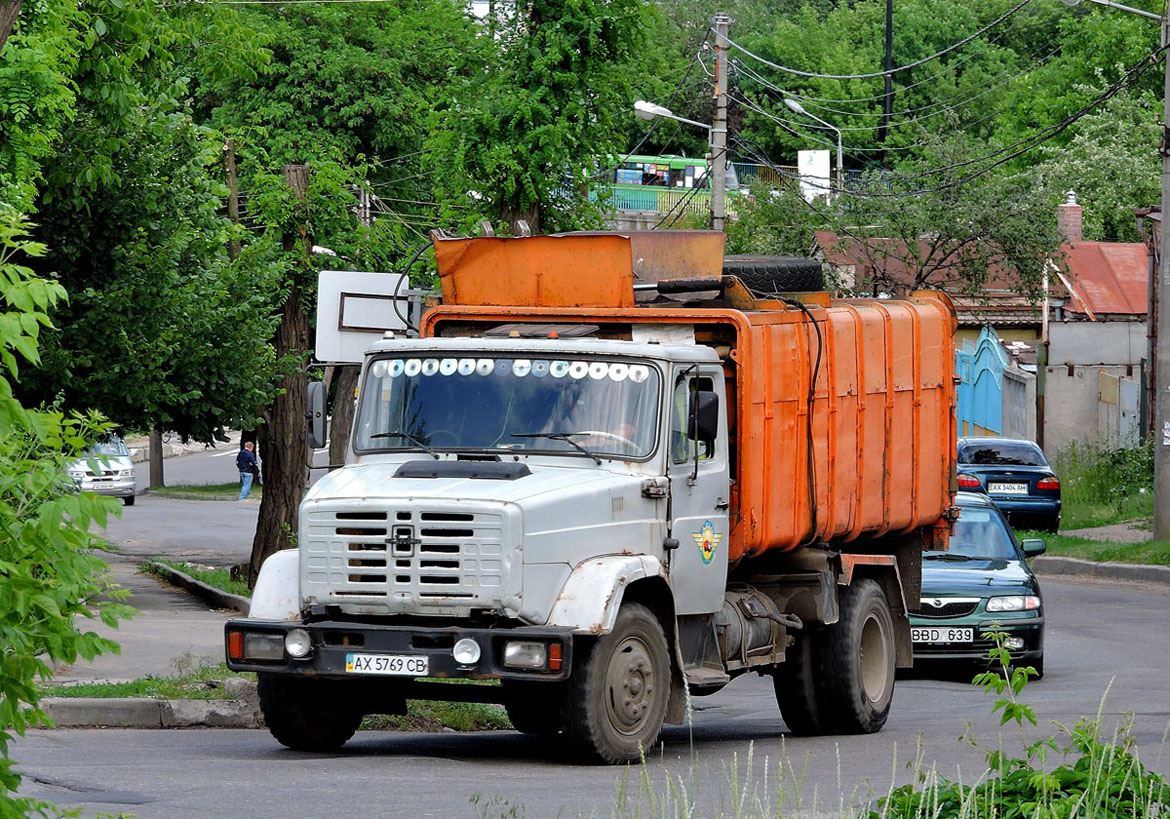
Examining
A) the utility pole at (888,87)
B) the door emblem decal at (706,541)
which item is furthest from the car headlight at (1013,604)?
the utility pole at (888,87)

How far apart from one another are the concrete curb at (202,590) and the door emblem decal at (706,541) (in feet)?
27.3

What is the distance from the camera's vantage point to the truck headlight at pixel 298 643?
9.19m

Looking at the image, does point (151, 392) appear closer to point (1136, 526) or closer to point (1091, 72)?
point (1136, 526)

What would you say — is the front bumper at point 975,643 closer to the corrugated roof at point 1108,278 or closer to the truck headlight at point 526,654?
the truck headlight at point 526,654

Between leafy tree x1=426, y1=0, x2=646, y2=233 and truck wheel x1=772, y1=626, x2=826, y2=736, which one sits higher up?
leafy tree x1=426, y1=0, x2=646, y2=233

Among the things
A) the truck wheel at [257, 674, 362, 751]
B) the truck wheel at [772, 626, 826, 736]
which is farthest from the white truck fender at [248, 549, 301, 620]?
the truck wheel at [772, 626, 826, 736]

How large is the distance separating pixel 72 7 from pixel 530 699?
324 inches

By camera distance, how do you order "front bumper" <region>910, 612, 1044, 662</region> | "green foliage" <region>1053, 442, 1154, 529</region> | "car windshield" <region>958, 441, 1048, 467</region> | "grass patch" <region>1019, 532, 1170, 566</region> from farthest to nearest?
"green foliage" <region>1053, 442, 1154, 529</region>, "car windshield" <region>958, 441, 1048, 467</region>, "grass patch" <region>1019, 532, 1170, 566</region>, "front bumper" <region>910, 612, 1044, 662</region>

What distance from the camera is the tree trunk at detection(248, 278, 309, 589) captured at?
20516 millimetres

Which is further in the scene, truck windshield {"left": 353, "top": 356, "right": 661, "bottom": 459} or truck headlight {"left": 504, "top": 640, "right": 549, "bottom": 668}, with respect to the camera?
truck windshield {"left": 353, "top": 356, "right": 661, "bottom": 459}

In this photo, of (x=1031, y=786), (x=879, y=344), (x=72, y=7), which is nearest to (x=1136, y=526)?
(x=879, y=344)

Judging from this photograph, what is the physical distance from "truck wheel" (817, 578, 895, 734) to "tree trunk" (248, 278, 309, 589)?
952 centimetres

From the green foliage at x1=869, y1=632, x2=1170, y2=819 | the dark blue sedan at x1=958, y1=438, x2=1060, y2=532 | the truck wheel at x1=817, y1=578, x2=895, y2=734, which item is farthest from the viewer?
the dark blue sedan at x1=958, y1=438, x2=1060, y2=532

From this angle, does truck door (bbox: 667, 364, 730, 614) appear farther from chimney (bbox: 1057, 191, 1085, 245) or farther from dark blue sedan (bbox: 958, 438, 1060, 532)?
chimney (bbox: 1057, 191, 1085, 245)
